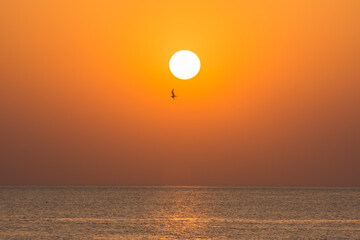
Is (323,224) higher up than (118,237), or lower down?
higher up

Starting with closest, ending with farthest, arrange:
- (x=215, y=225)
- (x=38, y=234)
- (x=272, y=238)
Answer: (x=272, y=238) < (x=38, y=234) < (x=215, y=225)

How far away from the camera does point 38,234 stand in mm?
31719

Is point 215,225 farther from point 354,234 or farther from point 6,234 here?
point 6,234

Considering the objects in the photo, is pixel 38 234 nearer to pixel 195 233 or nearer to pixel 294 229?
pixel 195 233

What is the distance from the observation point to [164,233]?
32.1 meters

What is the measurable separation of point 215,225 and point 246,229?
10.5 ft

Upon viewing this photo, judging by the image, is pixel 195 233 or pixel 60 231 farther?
pixel 60 231

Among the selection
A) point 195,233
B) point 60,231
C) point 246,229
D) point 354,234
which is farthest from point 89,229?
point 354,234

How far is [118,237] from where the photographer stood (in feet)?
98.8

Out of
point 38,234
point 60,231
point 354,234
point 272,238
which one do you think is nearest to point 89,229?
point 60,231

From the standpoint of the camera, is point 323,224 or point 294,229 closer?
point 294,229

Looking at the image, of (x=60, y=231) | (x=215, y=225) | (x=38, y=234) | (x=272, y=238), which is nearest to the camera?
(x=272, y=238)

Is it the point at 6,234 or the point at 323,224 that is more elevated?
the point at 323,224

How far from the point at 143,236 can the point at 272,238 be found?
6445 millimetres
